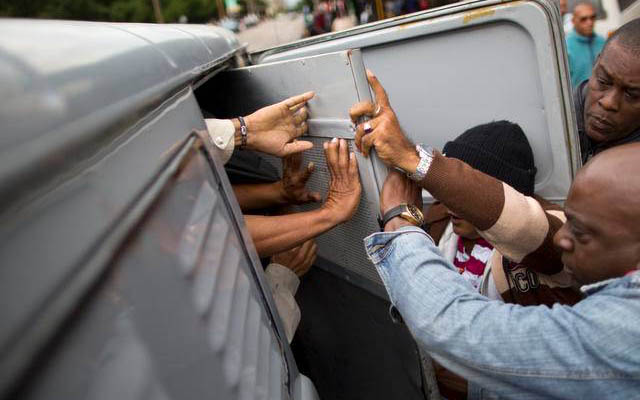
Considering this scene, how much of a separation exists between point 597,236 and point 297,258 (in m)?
1.21

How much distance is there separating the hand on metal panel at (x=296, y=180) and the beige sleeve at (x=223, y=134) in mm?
345

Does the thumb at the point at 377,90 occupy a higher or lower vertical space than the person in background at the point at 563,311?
higher

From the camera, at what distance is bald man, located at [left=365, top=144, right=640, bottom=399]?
2.86 feet

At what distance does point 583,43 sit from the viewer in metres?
4.12

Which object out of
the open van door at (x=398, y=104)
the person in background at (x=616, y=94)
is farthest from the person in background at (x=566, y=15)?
the open van door at (x=398, y=104)

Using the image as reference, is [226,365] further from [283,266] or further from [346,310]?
[346,310]

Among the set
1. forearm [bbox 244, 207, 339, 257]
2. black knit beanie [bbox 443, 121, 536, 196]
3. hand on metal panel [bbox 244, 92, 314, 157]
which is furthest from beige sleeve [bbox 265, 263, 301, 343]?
black knit beanie [bbox 443, 121, 536, 196]

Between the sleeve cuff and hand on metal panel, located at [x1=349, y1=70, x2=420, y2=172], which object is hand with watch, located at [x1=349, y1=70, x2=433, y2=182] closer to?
hand on metal panel, located at [x1=349, y1=70, x2=420, y2=172]

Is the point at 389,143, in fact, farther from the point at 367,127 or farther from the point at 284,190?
the point at 284,190

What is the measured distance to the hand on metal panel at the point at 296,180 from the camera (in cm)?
189

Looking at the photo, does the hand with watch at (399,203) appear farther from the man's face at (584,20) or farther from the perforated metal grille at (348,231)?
the man's face at (584,20)

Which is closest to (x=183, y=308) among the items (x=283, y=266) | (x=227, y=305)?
(x=227, y=305)

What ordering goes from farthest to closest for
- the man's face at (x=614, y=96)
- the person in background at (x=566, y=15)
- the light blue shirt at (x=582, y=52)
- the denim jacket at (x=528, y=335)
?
the person in background at (x=566, y=15), the light blue shirt at (x=582, y=52), the man's face at (x=614, y=96), the denim jacket at (x=528, y=335)

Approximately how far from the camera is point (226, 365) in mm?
778
